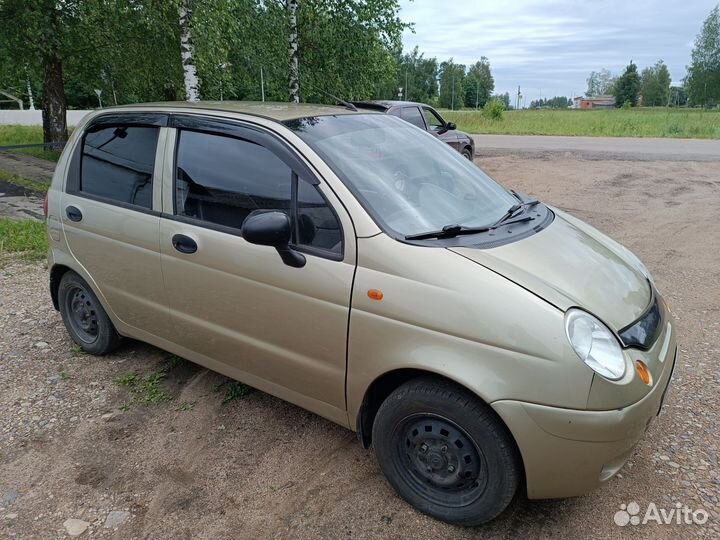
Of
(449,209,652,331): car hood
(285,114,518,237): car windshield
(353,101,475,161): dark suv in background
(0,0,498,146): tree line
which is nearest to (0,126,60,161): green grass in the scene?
(0,0,498,146): tree line

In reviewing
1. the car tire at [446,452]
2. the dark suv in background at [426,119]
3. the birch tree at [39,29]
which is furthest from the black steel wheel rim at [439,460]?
the birch tree at [39,29]

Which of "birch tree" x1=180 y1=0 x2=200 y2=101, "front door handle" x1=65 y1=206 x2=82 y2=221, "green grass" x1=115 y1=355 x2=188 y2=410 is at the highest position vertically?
"birch tree" x1=180 y1=0 x2=200 y2=101

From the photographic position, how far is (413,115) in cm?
1099

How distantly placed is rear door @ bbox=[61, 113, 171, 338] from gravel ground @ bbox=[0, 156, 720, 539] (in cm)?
59

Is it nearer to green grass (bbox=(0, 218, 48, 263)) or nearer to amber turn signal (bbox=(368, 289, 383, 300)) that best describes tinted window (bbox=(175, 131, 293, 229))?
amber turn signal (bbox=(368, 289, 383, 300))

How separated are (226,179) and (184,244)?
450 millimetres

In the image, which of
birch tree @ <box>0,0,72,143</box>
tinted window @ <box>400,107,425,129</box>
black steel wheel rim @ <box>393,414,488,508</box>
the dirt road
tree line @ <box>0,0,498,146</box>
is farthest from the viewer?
the dirt road

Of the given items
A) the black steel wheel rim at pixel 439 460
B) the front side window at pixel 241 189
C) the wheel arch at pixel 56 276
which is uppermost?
the front side window at pixel 241 189

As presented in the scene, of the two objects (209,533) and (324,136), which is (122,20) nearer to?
(324,136)

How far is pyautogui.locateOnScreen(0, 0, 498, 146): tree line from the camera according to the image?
12.0 meters

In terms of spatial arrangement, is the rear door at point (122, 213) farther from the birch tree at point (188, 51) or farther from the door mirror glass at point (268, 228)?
the birch tree at point (188, 51)

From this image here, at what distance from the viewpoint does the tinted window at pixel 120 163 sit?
11.2ft

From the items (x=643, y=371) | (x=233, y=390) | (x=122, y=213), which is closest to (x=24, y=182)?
(x=122, y=213)

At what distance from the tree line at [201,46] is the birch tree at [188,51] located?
2 centimetres
